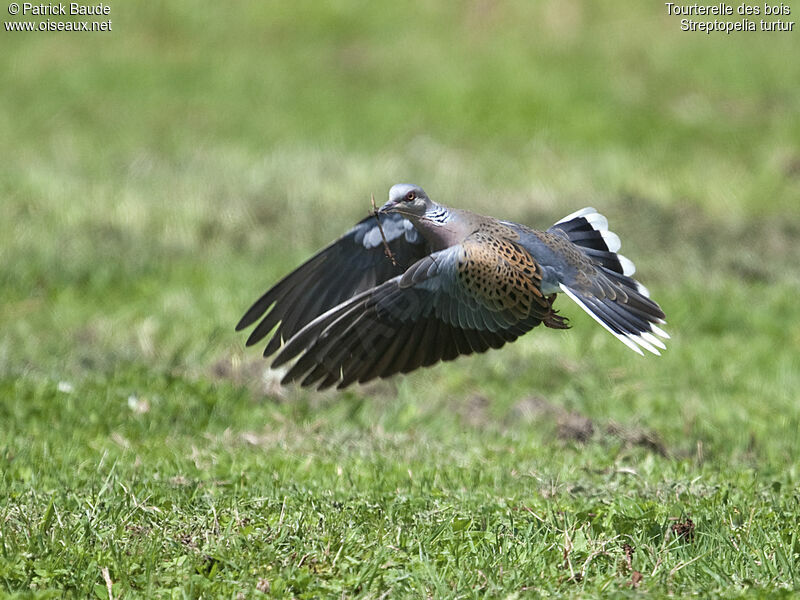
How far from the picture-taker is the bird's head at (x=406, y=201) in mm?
4836

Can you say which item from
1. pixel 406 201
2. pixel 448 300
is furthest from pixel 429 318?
pixel 406 201

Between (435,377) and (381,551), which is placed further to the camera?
(435,377)

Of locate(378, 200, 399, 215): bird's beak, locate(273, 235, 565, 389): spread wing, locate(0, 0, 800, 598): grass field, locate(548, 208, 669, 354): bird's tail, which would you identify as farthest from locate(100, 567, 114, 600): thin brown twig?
locate(548, 208, 669, 354): bird's tail

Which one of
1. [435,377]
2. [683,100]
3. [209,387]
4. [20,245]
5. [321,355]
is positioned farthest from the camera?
[683,100]

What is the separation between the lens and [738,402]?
24.5 feet

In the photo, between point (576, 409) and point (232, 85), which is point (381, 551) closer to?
point (576, 409)

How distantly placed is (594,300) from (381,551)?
5.54 ft

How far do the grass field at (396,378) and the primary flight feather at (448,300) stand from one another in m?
0.58

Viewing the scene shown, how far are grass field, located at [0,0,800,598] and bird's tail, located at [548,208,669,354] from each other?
67 centimetres

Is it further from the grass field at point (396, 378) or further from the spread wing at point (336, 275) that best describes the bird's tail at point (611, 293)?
the spread wing at point (336, 275)

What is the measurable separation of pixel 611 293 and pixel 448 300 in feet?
2.58

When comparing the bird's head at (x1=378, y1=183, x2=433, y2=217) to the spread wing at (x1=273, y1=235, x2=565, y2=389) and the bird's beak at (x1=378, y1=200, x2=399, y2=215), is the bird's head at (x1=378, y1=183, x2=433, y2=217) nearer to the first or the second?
the bird's beak at (x1=378, y1=200, x2=399, y2=215)

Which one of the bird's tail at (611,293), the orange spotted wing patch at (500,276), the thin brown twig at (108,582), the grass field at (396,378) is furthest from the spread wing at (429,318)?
the thin brown twig at (108,582)

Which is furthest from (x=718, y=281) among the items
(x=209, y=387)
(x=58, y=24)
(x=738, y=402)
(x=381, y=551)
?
(x=58, y=24)
